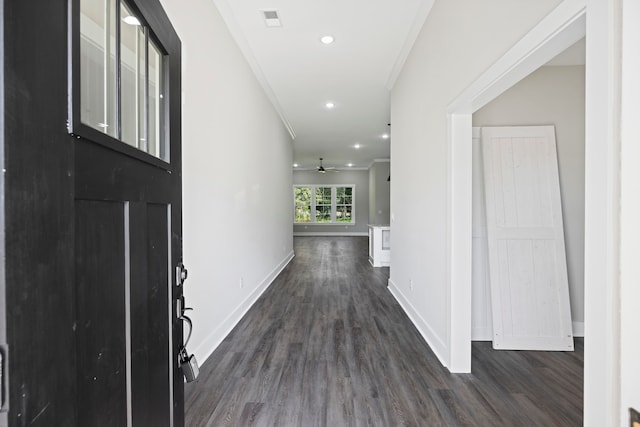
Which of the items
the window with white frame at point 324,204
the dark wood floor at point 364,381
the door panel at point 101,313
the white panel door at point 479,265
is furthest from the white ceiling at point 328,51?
the window with white frame at point 324,204

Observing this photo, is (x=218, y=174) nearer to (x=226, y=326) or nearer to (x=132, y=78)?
(x=226, y=326)

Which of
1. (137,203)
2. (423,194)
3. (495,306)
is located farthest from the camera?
(423,194)

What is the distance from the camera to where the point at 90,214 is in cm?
70

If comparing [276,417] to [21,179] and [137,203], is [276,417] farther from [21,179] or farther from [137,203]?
[21,179]

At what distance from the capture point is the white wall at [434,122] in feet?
5.51

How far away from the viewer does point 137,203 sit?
91cm

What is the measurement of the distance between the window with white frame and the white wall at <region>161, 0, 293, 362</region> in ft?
29.5

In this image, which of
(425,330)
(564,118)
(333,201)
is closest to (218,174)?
(425,330)

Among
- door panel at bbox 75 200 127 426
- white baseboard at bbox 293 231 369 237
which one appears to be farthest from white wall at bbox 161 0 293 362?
white baseboard at bbox 293 231 369 237

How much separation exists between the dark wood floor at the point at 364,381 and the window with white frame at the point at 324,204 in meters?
10.1

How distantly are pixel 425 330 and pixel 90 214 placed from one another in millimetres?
2763
